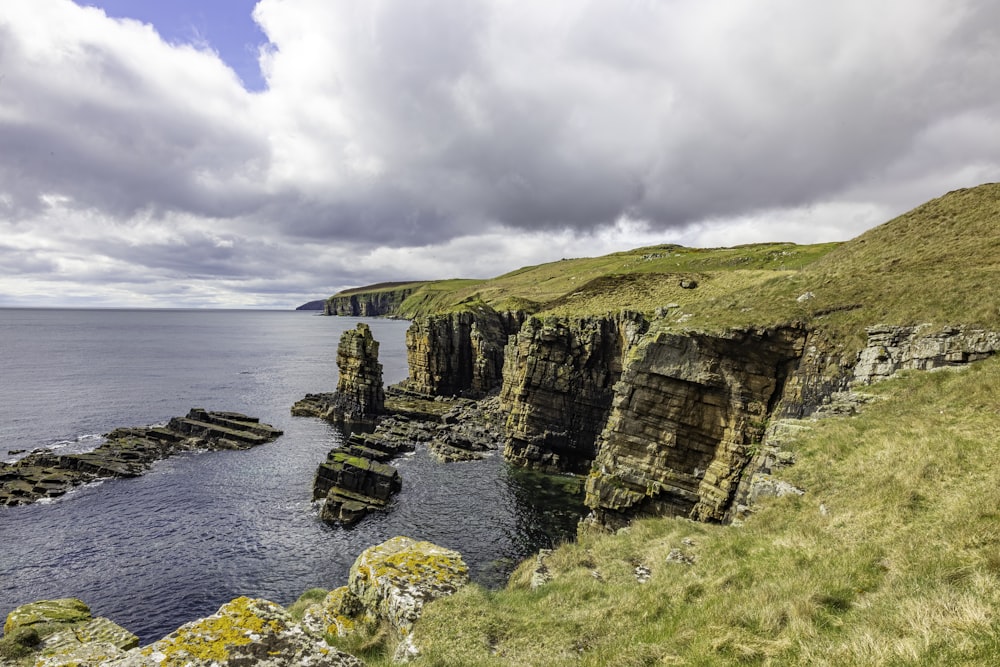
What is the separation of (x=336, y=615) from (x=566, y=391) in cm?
4749

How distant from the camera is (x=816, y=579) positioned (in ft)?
31.2

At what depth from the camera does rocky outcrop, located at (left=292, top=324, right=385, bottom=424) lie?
7906 centimetres

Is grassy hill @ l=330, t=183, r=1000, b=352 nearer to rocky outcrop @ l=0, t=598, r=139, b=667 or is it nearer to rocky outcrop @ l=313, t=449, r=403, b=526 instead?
rocky outcrop @ l=0, t=598, r=139, b=667

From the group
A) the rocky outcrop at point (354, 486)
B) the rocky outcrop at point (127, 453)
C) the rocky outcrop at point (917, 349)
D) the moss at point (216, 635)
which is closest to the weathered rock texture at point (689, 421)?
the rocky outcrop at point (917, 349)

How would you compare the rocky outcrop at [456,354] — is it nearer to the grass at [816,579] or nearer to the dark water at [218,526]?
the dark water at [218,526]

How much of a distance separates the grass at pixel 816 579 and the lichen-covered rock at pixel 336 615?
279 centimetres

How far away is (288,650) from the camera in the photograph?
23.6 ft

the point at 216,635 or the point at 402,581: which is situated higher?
the point at 216,635

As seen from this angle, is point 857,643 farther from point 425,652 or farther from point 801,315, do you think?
point 801,315

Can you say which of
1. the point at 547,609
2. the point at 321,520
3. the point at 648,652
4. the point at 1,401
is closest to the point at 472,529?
the point at 321,520

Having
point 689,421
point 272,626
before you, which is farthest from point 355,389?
point 272,626

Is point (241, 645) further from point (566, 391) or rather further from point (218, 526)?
point (566, 391)

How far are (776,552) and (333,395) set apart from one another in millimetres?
80181

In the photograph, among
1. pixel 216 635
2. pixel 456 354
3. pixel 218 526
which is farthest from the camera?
pixel 456 354
